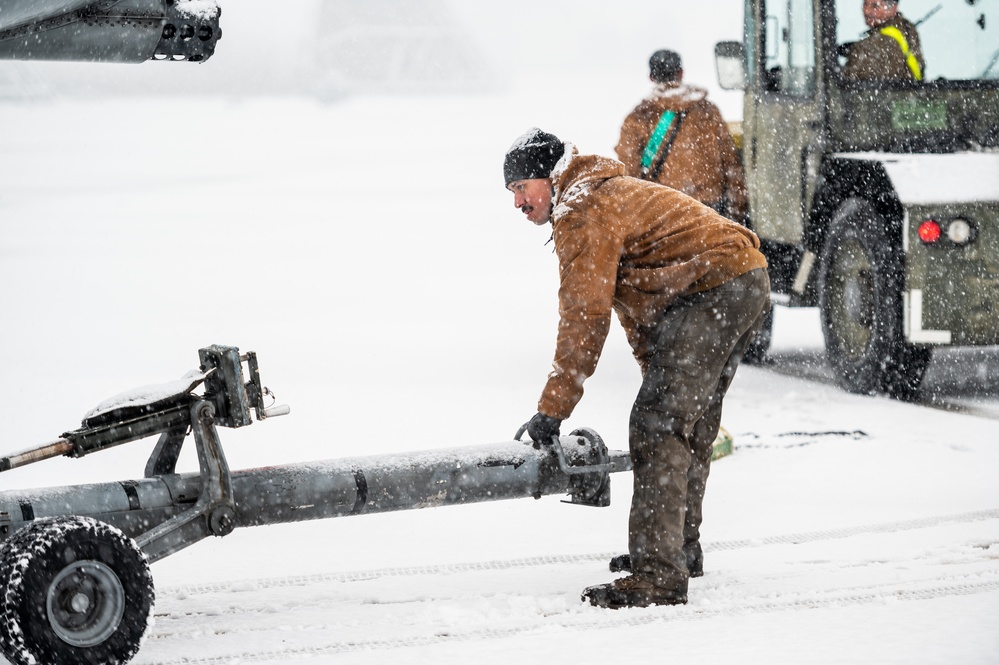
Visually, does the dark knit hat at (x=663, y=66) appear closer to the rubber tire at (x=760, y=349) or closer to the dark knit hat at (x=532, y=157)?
the rubber tire at (x=760, y=349)

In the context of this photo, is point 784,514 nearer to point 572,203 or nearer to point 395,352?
point 572,203

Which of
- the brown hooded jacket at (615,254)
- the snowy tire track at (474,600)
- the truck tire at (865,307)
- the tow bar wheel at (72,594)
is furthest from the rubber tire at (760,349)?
the tow bar wheel at (72,594)

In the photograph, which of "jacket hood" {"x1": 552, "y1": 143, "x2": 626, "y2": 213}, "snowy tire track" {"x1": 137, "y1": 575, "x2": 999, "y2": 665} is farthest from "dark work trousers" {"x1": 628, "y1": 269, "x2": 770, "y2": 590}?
"jacket hood" {"x1": 552, "y1": 143, "x2": 626, "y2": 213}

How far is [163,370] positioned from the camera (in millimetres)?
8977

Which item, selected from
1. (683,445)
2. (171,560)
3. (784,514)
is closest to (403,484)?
(683,445)

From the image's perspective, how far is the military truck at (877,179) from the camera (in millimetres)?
7328

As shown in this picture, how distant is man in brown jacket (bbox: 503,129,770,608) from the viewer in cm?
402

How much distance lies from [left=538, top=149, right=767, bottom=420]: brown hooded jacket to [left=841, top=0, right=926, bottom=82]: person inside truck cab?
4.10m

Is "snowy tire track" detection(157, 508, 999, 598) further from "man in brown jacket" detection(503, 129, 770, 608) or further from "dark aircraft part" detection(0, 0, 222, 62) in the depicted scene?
"dark aircraft part" detection(0, 0, 222, 62)

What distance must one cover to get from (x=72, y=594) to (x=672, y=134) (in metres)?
5.52

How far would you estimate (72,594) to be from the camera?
3.54 meters

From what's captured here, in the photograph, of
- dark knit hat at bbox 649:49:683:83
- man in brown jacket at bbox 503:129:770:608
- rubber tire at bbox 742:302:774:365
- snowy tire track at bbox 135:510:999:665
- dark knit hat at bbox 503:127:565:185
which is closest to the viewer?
snowy tire track at bbox 135:510:999:665

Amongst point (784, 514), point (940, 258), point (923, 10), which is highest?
point (923, 10)

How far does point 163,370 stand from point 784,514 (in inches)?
188
